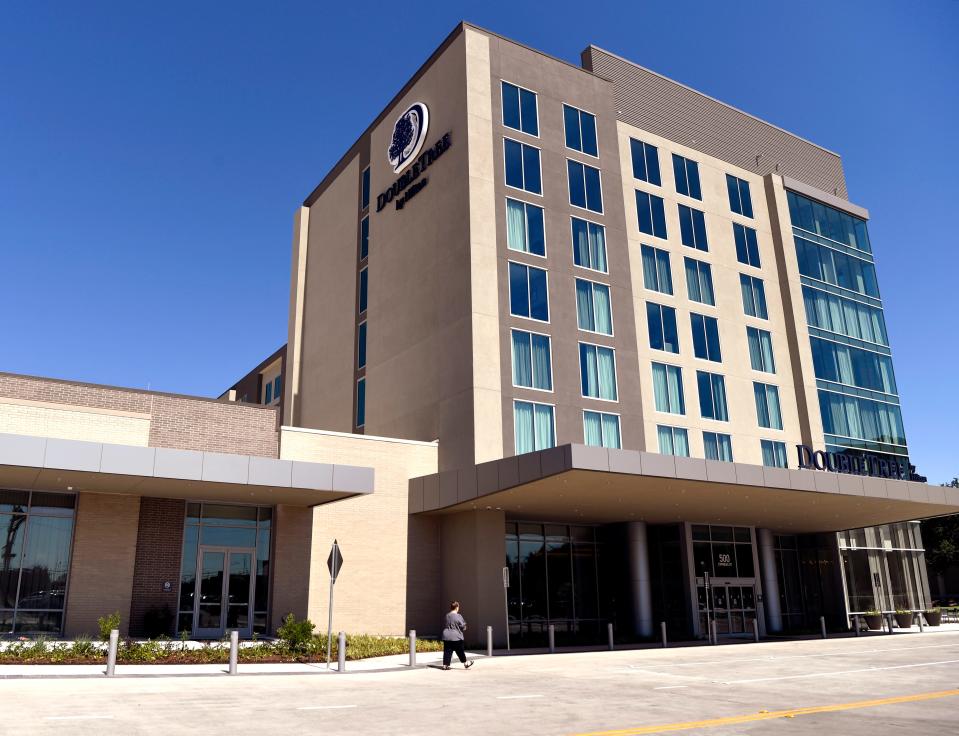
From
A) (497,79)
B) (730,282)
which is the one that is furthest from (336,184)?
(730,282)

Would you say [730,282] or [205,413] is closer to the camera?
[205,413]

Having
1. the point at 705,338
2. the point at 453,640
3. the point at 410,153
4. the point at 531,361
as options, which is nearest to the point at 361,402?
the point at 531,361

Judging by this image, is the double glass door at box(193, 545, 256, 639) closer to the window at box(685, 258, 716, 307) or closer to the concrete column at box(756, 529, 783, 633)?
the concrete column at box(756, 529, 783, 633)

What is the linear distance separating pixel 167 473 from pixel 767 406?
103ft

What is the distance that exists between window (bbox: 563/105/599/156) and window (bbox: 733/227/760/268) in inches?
432

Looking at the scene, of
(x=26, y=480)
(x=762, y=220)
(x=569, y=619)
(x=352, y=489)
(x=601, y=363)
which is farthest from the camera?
(x=762, y=220)

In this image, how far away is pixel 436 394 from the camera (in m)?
35.3

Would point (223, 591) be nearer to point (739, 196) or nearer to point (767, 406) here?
point (767, 406)

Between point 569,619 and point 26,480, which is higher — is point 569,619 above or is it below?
below

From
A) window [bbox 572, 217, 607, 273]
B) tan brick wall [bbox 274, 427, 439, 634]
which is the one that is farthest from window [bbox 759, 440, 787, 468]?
tan brick wall [bbox 274, 427, 439, 634]

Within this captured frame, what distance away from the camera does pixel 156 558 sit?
93.1 ft

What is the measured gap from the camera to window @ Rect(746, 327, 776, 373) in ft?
145

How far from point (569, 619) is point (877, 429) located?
25.2 metres

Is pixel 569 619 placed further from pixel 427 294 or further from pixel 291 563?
pixel 427 294
